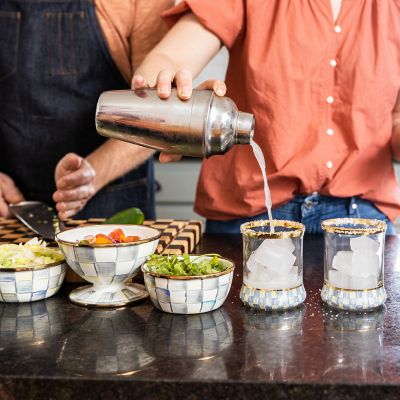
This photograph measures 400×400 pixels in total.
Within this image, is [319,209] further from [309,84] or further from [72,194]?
[72,194]

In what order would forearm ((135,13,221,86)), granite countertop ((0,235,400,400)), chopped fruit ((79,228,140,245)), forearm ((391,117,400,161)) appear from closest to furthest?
granite countertop ((0,235,400,400)), chopped fruit ((79,228,140,245)), forearm ((135,13,221,86)), forearm ((391,117,400,161))

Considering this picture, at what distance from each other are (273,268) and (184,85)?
35 cm

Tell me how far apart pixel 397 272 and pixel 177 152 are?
487 millimetres

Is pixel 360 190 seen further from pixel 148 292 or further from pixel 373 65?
pixel 148 292

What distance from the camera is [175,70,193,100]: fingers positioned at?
1.21 meters

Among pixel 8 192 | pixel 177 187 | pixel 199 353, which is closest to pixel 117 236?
pixel 199 353

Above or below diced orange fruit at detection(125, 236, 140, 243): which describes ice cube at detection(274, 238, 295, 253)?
above

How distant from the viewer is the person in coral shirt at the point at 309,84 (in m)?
1.62

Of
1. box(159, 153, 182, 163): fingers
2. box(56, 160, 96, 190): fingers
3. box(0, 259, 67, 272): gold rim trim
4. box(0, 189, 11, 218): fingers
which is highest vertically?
box(159, 153, 182, 163): fingers

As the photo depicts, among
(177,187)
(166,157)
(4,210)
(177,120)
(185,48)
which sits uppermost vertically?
(185,48)

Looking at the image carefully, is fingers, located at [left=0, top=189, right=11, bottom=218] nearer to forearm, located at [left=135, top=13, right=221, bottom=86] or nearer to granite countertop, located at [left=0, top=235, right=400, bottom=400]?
forearm, located at [left=135, top=13, right=221, bottom=86]

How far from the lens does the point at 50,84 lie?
215 centimetres

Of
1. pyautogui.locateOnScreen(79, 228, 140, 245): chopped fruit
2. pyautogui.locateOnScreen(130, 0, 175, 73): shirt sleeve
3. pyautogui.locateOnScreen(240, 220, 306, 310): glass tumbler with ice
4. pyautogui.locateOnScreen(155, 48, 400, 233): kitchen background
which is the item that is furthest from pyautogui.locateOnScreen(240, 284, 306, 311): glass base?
pyautogui.locateOnScreen(155, 48, 400, 233): kitchen background

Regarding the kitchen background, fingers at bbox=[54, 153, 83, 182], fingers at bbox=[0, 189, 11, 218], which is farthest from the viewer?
the kitchen background
